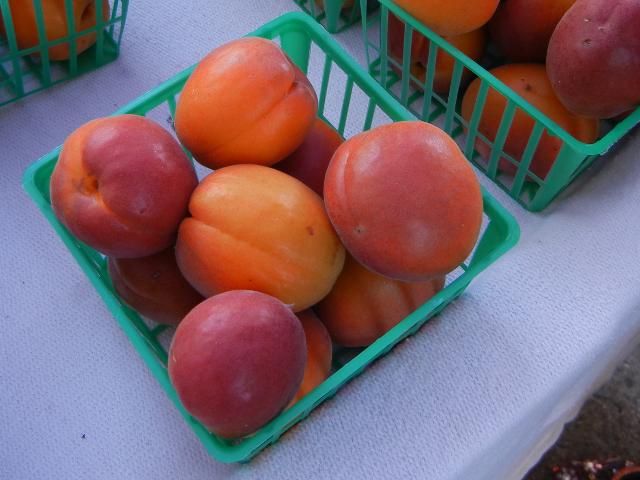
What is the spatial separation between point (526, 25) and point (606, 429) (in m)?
0.59

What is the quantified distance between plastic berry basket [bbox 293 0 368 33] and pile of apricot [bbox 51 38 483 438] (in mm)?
242

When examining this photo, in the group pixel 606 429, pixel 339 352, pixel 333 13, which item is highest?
pixel 333 13

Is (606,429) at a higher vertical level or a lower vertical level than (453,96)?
lower

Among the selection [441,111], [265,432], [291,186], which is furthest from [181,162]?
[441,111]

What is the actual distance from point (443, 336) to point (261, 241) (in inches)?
7.2

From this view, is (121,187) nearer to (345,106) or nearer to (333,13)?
(345,106)

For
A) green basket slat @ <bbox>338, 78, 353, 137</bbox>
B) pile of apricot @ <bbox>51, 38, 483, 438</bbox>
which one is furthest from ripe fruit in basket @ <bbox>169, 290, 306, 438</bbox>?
green basket slat @ <bbox>338, 78, 353, 137</bbox>

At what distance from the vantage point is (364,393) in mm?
468

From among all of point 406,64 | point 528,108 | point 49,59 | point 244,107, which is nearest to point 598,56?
point 528,108

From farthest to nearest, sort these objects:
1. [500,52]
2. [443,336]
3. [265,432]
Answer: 1. [500,52]
2. [443,336]
3. [265,432]

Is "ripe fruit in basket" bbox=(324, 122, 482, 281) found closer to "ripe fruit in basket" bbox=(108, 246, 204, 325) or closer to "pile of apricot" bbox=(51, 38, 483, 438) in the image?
"pile of apricot" bbox=(51, 38, 483, 438)

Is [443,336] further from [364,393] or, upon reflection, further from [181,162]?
[181,162]

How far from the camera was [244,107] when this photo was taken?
1.39ft

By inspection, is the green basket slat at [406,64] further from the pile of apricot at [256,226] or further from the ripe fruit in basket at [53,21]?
the ripe fruit in basket at [53,21]
